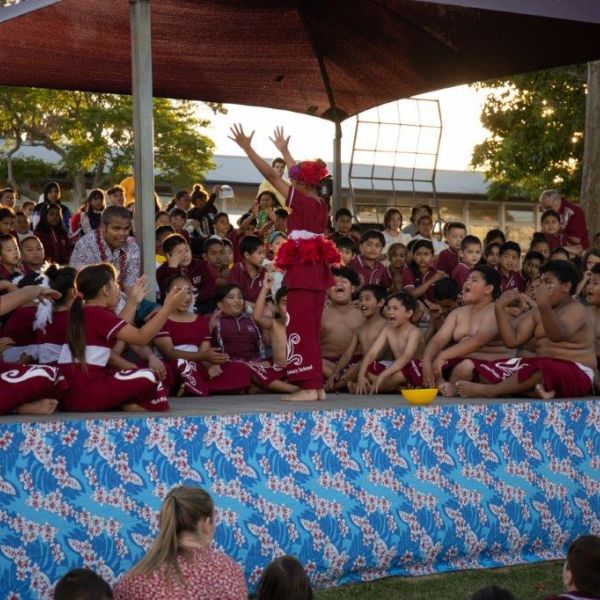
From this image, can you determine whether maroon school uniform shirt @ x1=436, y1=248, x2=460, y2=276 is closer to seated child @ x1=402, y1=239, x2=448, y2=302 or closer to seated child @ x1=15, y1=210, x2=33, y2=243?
seated child @ x1=402, y1=239, x2=448, y2=302

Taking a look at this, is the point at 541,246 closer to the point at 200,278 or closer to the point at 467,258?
the point at 467,258

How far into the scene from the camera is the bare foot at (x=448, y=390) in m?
7.01

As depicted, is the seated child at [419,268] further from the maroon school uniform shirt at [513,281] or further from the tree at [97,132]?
the tree at [97,132]

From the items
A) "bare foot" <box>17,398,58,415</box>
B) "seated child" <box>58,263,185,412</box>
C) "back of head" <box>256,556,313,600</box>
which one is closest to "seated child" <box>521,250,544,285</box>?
"seated child" <box>58,263,185,412</box>

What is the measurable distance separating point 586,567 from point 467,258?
586 cm

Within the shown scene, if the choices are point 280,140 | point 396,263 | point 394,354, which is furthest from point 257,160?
point 396,263

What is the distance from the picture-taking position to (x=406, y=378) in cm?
744

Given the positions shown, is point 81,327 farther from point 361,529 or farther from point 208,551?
point 208,551

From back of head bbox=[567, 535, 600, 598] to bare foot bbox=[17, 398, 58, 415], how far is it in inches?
107

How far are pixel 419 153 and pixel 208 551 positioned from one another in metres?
10.4

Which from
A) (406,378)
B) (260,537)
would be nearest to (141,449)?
(260,537)

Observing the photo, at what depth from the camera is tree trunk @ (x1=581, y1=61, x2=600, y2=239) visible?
14453 mm

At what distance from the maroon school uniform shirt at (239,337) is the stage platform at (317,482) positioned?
90 cm

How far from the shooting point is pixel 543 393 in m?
6.75
